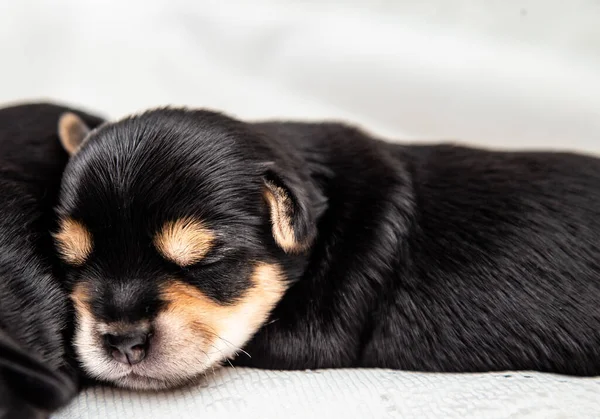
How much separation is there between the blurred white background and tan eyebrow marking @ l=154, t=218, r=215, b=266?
1.70 metres

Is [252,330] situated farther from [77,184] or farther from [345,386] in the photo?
[77,184]

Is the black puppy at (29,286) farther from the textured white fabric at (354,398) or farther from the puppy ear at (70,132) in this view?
the textured white fabric at (354,398)

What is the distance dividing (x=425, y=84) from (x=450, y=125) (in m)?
0.24

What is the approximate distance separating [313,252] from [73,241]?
2.09ft

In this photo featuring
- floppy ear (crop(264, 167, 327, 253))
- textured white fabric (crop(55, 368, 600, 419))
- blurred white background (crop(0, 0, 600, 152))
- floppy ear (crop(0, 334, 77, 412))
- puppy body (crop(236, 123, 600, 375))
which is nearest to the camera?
floppy ear (crop(0, 334, 77, 412))

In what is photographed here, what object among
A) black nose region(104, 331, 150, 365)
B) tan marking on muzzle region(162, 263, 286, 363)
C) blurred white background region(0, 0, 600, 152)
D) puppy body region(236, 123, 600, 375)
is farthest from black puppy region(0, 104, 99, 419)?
blurred white background region(0, 0, 600, 152)

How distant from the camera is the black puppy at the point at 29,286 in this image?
1.37m

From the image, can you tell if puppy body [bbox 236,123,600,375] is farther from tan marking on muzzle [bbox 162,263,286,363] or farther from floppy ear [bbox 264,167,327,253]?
floppy ear [bbox 264,167,327,253]

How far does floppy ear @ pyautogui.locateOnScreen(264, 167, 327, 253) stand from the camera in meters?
1.66

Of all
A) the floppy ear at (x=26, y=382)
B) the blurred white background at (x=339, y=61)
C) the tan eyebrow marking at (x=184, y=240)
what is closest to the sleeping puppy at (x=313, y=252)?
the tan eyebrow marking at (x=184, y=240)

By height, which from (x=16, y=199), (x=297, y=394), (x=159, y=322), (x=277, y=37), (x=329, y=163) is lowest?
(x=297, y=394)

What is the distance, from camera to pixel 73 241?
1630 mm

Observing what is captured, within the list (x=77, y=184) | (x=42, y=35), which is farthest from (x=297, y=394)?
(x=42, y=35)

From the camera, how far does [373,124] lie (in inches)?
126
